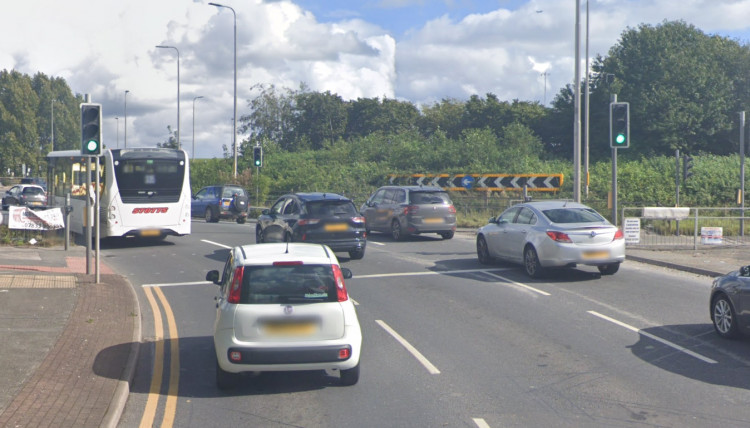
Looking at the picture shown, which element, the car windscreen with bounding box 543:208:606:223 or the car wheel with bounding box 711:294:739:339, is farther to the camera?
the car windscreen with bounding box 543:208:606:223

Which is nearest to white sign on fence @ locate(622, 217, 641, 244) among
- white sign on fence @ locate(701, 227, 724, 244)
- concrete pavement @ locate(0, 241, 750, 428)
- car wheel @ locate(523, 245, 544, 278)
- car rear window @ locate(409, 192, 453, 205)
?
white sign on fence @ locate(701, 227, 724, 244)

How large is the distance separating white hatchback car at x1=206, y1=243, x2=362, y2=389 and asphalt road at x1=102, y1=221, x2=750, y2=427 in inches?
15.8

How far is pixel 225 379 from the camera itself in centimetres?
791

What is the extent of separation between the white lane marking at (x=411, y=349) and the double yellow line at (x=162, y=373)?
9.06 feet

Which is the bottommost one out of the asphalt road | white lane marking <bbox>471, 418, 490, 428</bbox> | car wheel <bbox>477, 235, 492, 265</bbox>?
white lane marking <bbox>471, 418, 490, 428</bbox>

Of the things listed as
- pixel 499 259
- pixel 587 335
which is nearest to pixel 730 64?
pixel 499 259

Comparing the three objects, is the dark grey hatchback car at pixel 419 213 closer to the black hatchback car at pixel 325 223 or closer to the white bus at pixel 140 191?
the black hatchback car at pixel 325 223

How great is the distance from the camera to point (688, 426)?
6.82 meters

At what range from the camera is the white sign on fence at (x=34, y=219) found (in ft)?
69.5

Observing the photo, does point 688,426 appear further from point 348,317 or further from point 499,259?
point 499,259

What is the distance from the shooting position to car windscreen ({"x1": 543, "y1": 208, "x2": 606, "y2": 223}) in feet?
52.0

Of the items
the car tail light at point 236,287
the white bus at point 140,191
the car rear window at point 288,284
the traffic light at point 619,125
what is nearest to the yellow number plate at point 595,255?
the traffic light at point 619,125

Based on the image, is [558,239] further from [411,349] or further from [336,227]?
[411,349]

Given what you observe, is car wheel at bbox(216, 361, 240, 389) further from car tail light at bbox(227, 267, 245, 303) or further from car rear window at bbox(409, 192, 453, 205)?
car rear window at bbox(409, 192, 453, 205)
